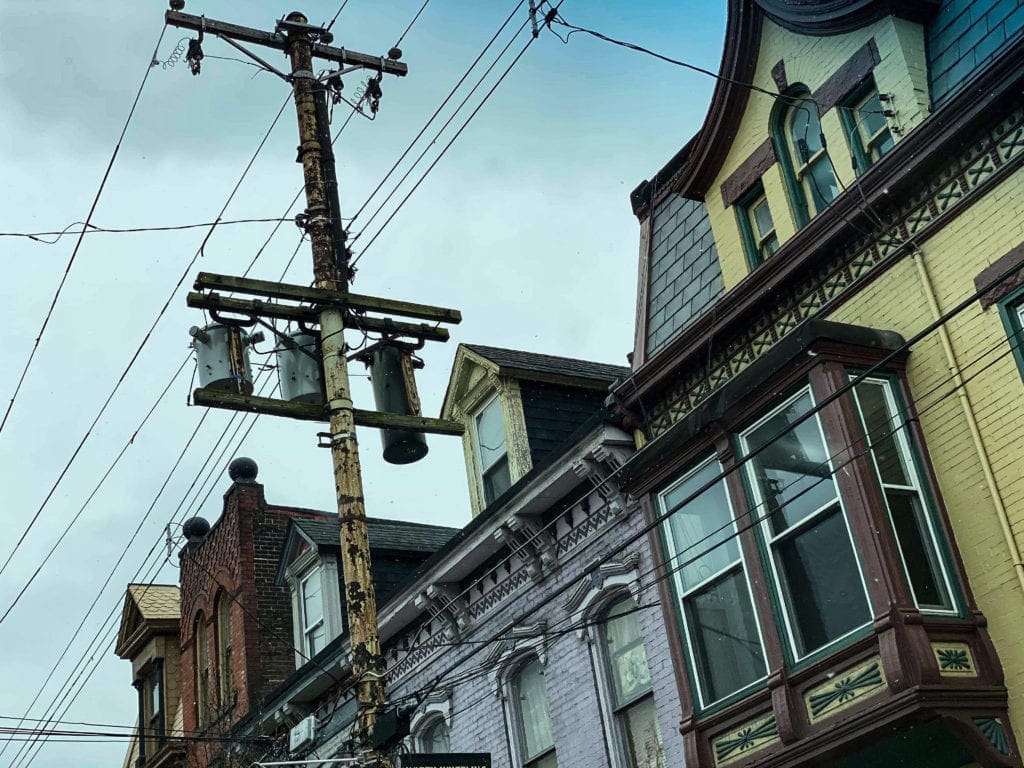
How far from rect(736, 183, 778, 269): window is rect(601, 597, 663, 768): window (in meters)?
4.33

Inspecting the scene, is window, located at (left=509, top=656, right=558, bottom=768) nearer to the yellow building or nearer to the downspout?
the yellow building

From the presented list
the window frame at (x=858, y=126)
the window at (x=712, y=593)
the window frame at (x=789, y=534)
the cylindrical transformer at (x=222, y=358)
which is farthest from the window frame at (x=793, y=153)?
the cylindrical transformer at (x=222, y=358)

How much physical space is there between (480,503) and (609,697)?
5055 millimetres

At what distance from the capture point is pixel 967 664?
449 inches

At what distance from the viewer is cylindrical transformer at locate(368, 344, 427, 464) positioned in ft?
45.4

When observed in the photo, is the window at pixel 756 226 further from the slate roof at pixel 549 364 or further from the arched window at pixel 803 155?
the slate roof at pixel 549 364

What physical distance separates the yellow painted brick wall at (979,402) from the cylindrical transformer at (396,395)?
16.1 feet

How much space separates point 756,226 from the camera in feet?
52.0

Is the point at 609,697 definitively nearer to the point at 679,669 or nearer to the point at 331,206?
the point at 679,669

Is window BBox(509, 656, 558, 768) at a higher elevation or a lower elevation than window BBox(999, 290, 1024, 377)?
lower

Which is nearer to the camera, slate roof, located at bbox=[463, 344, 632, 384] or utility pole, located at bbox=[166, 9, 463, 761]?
utility pole, located at bbox=[166, 9, 463, 761]

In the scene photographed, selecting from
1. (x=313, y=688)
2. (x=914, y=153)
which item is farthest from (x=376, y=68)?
(x=313, y=688)

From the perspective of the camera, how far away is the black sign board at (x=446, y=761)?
39.0ft

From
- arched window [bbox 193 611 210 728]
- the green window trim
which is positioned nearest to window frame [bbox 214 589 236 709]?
arched window [bbox 193 611 210 728]
